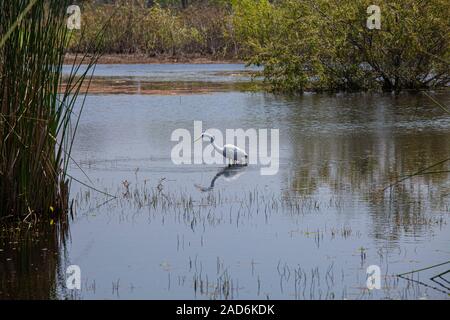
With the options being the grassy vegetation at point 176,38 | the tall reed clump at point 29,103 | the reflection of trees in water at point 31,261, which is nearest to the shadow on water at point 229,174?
the reflection of trees in water at point 31,261

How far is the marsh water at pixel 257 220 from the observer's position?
707 cm

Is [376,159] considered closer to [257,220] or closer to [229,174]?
[229,174]

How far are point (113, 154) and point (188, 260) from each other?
6108 millimetres

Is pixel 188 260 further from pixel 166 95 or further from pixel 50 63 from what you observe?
pixel 166 95

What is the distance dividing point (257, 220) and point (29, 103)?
2330 millimetres

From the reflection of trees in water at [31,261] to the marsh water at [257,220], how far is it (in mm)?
15

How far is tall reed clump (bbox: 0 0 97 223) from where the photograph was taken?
8.24 meters

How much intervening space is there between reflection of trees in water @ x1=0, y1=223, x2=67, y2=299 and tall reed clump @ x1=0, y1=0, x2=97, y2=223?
215 mm

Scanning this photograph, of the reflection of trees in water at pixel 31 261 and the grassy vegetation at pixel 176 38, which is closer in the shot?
the reflection of trees in water at pixel 31 261

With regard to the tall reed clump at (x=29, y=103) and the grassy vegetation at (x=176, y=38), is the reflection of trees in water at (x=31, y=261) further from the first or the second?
the grassy vegetation at (x=176, y=38)

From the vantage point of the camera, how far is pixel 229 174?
1195cm

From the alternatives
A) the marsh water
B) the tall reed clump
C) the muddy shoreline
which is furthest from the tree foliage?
the tall reed clump

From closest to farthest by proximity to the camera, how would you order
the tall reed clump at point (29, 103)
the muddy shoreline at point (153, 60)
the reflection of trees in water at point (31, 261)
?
the reflection of trees in water at point (31, 261) → the tall reed clump at point (29, 103) → the muddy shoreline at point (153, 60)
